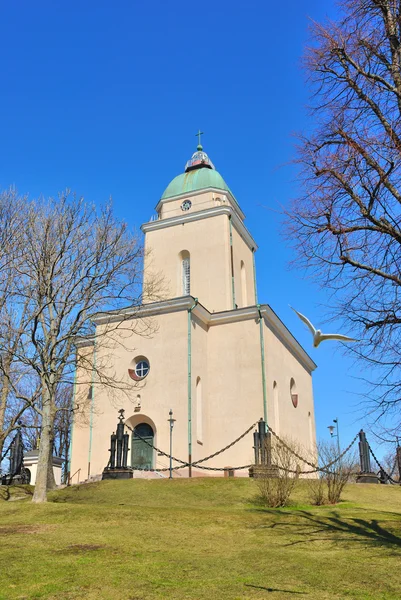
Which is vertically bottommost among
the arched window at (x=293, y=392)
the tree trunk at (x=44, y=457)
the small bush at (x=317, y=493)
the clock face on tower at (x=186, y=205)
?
the small bush at (x=317, y=493)

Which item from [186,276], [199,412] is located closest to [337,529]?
[199,412]

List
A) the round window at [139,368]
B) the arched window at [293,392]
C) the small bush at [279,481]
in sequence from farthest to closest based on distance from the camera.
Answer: the arched window at [293,392]
the round window at [139,368]
the small bush at [279,481]

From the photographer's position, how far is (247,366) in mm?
24953

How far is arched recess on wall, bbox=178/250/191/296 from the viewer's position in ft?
95.4

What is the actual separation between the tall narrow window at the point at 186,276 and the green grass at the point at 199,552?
1521cm

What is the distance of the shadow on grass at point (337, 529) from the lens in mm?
9641

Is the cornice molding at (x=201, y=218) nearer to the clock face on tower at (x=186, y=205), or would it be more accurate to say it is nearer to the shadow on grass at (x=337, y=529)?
the clock face on tower at (x=186, y=205)

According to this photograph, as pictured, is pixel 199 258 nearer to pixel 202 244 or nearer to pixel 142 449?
pixel 202 244

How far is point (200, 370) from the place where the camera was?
2483cm

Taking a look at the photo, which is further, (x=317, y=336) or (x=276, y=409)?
(x=276, y=409)

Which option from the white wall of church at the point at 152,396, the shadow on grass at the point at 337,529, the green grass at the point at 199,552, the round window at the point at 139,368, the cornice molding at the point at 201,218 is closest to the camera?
the green grass at the point at 199,552

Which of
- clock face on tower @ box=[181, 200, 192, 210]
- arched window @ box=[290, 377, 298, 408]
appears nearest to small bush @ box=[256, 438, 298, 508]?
arched window @ box=[290, 377, 298, 408]

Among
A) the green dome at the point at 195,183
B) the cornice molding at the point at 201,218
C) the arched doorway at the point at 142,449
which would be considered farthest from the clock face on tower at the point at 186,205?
the arched doorway at the point at 142,449

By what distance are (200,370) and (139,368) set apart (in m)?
2.75
